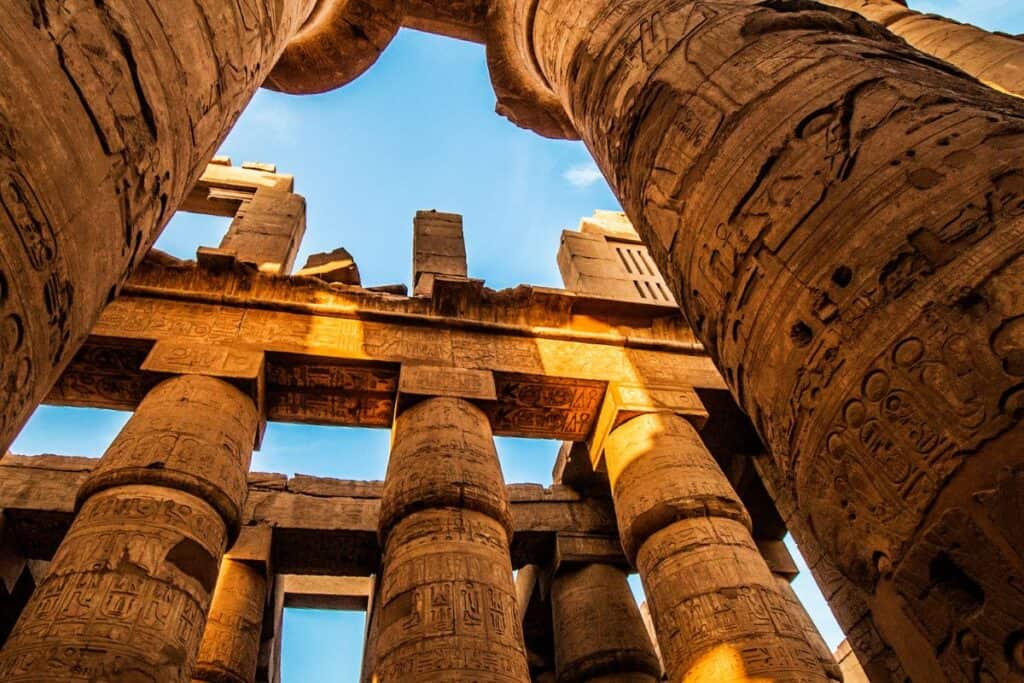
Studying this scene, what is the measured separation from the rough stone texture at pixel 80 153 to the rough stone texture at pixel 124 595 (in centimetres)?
177

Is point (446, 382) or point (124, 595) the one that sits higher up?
point (446, 382)

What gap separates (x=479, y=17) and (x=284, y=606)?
29.1 ft

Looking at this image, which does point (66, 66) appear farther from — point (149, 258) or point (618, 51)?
point (149, 258)

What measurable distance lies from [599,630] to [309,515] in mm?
3556

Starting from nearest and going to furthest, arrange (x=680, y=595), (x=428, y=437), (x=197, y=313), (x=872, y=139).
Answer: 1. (x=872, y=139)
2. (x=680, y=595)
3. (x=428, y=437)
4. (x=197, y=313)

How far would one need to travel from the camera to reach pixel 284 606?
10.1 meters

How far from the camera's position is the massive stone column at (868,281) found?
153cm

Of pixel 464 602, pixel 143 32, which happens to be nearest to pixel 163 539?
pixel 464 602

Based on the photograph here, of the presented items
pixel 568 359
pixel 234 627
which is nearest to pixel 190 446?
pixel 234 627

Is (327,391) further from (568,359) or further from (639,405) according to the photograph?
(639,405)

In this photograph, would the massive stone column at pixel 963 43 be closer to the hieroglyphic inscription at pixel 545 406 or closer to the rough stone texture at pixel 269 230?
the hieroglyphic inscription at pixel 545 406

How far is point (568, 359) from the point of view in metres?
6.91

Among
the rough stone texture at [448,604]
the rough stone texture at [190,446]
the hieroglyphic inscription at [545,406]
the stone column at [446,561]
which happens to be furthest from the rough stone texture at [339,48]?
the rough stone texture at [448,604]

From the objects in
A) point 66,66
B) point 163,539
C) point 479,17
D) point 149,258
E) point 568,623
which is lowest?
point 66,66
